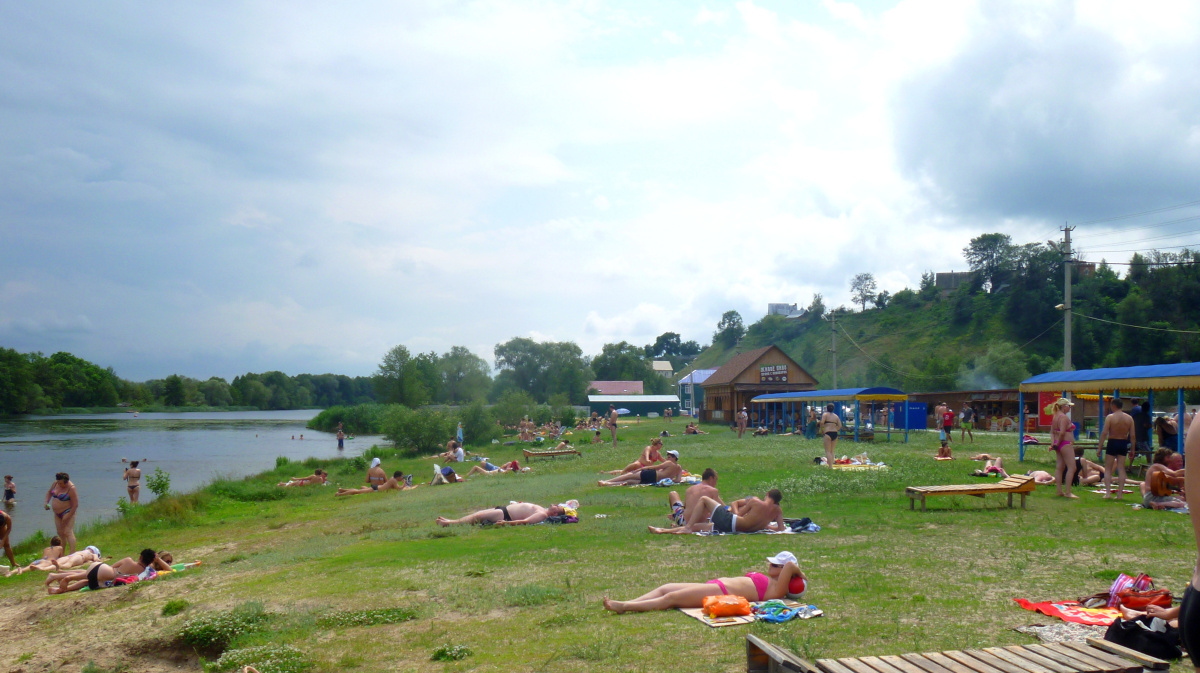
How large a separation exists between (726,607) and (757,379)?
2154 inches

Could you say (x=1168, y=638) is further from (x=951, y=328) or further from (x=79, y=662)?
(x=951, y=328)

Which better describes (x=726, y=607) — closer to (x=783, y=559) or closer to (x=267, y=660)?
(x=783, y=559)

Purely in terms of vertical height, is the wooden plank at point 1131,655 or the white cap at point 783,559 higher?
the wooden plank at point 1131,655

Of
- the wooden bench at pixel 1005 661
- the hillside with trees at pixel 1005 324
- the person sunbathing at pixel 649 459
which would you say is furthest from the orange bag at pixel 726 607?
the hillside with trees at pixel 1005 324

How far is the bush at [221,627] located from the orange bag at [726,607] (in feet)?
14.4

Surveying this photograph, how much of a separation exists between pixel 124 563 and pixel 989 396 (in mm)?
40090

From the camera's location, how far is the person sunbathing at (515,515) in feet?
43.7

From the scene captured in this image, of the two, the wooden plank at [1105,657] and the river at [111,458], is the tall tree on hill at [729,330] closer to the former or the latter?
the river at [111,458]

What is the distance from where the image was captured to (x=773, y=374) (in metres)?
59.1

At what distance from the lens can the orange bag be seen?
6324 millimetres

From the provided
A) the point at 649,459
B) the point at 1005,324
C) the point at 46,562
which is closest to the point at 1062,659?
the point at 649,459

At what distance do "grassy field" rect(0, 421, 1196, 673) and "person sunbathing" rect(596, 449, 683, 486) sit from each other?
7.10 feet

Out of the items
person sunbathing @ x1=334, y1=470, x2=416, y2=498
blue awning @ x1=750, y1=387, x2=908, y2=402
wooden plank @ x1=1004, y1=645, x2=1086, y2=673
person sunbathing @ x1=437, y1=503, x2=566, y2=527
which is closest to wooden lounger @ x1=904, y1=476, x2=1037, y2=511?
person sunbathing @ x1=437, y1=503, x2=566, y2=527

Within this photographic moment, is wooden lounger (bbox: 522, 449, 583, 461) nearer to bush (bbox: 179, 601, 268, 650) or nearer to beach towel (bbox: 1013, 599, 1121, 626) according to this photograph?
bush (bbox: 179, 601, 268, 650)
